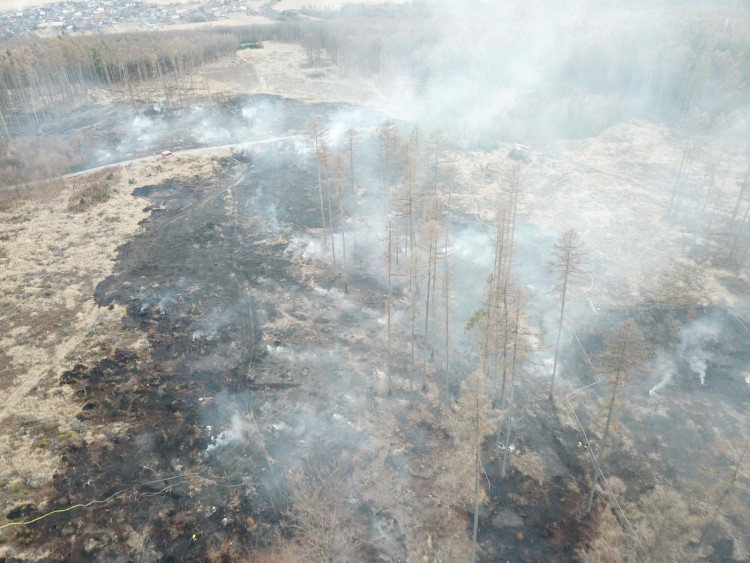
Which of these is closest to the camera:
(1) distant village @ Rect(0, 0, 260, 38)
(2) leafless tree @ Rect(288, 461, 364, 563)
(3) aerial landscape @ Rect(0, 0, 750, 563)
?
(2) leafless tree @ Rect(288, 461, 364, 563)

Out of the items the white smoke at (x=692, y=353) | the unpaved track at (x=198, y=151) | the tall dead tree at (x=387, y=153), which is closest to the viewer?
the white smoke at (x=692, y=353)

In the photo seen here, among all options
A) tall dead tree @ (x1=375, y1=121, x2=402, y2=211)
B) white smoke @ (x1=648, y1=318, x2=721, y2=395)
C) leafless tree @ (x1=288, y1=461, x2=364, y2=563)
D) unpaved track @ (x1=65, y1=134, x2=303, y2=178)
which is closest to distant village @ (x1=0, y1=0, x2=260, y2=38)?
unpaved track @ (x1=65, y1=134, x2=303, y2=178)

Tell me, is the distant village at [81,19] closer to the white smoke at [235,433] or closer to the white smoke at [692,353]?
the white smoke at [235,433]

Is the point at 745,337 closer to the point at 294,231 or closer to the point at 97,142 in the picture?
the point at 294,231

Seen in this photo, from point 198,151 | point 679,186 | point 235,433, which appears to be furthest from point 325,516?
point 679,186

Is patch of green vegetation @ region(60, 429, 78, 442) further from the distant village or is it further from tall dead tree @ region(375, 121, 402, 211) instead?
the distant village

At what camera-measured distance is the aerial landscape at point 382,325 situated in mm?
28375

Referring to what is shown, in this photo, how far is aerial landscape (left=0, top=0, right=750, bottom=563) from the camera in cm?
2838

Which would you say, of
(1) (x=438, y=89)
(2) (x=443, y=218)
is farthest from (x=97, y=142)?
(1) (x=438, y=89)

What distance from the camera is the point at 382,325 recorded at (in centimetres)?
4466

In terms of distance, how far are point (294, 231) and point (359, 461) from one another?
33629mm

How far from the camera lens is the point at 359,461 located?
32.1 metres

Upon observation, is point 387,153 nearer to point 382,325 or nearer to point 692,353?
point 382,325

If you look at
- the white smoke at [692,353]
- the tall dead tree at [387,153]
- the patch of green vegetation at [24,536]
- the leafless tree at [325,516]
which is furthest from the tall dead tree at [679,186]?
the patch of green vegetation at [24,536]
